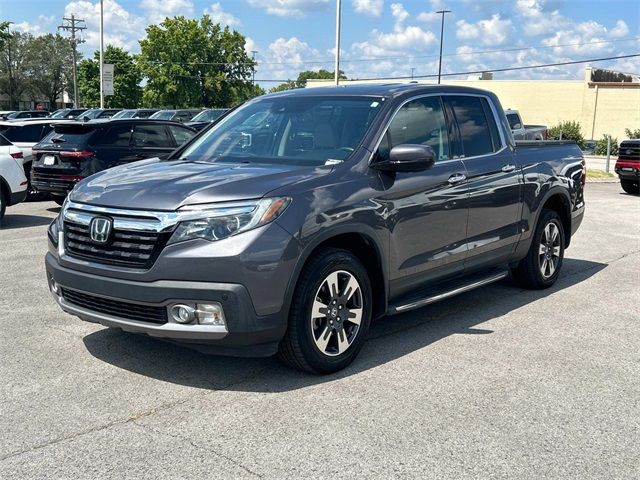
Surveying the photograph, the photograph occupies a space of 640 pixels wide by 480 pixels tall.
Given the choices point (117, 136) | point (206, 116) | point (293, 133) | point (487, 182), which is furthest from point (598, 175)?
point (293, 133)

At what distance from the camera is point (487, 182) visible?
6230mm

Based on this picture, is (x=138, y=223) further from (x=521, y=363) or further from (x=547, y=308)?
(x=547, y=308)

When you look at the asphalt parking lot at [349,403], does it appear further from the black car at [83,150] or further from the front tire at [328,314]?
the black car at [83,150]

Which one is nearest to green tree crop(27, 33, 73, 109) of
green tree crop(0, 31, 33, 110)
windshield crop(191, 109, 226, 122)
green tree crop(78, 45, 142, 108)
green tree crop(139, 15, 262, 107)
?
green tree crop(0, 31, 33, 110)

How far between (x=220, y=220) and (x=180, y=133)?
1020 cm

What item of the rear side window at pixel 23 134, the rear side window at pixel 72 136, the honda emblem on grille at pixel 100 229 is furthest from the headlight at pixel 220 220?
the rear side window at pixel 23 134

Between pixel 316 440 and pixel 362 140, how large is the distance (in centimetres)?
226

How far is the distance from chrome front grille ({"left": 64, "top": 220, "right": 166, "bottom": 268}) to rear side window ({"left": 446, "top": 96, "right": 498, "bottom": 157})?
9.65 feet

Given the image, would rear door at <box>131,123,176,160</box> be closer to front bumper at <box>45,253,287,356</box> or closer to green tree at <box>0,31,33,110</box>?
front bumper at <box>45,253,287,356</box>

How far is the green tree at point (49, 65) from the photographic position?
10206cm

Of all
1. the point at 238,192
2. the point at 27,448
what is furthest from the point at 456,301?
the point at 27,448

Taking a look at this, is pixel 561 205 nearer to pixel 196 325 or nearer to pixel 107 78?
pixel 196 325

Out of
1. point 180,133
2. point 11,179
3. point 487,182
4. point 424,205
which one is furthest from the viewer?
point 180,133

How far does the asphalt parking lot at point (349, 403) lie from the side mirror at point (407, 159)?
1347mm
